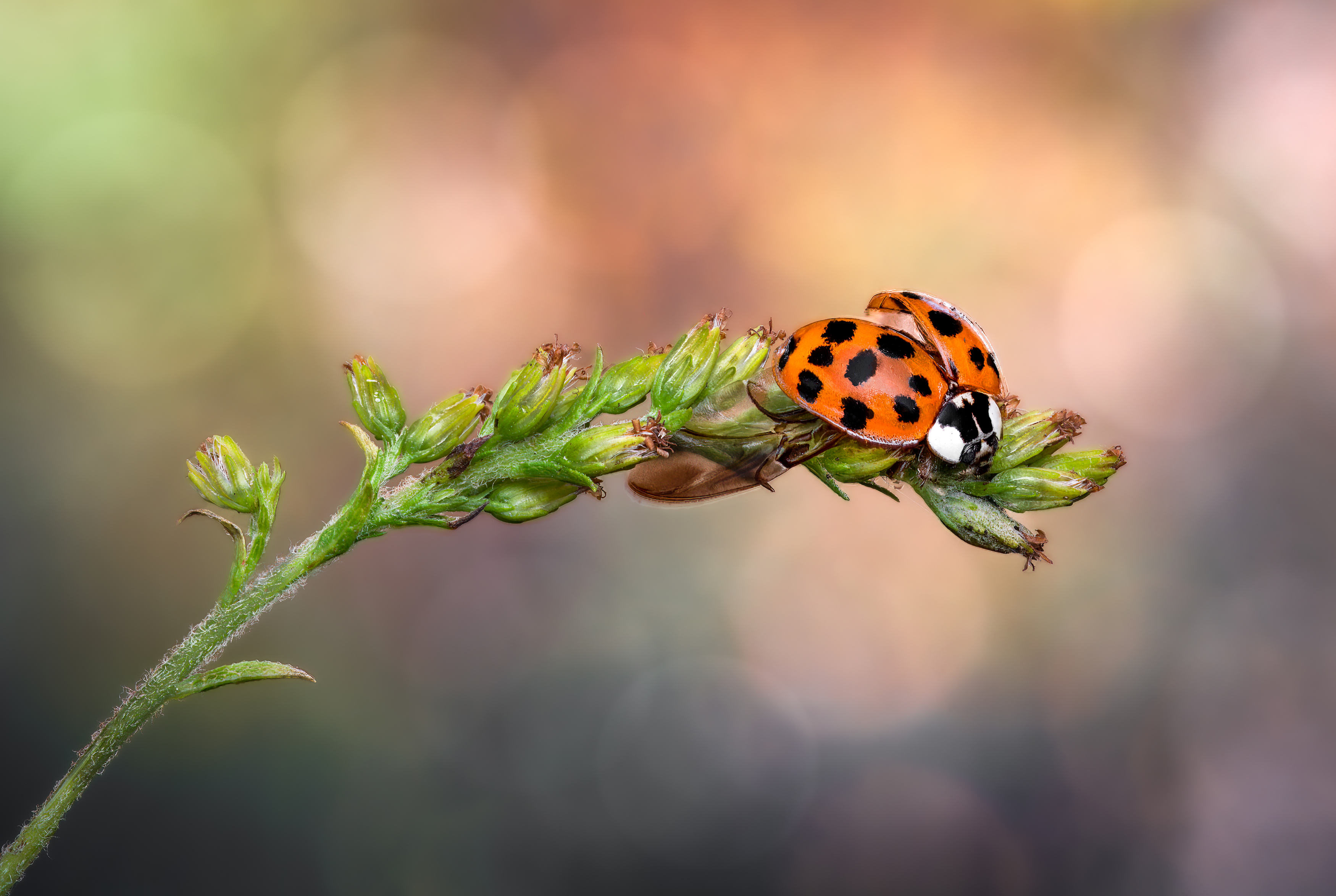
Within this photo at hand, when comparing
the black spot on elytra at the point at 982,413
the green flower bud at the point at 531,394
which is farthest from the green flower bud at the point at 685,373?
the black spot on elytra at the point at 982,413

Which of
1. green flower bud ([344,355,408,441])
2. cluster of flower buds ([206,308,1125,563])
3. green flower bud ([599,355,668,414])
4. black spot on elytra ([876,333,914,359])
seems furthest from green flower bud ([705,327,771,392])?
green flower bud ([344,355,408,441])

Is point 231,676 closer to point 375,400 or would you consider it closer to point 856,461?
point 375,400

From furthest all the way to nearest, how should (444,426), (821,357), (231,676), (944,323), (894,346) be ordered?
(944,323) → (894,346) → (821,357) → (444,426) → (231,676)

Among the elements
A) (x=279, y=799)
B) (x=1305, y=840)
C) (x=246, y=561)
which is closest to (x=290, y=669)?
(x=246, y=561)

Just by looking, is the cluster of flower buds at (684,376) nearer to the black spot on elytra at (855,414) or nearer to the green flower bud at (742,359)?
the green flower bud at (742,359)

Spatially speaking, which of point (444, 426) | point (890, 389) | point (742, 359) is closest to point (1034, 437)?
point (890, 389)

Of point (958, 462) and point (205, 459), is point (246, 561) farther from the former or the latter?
point (958, 462)
